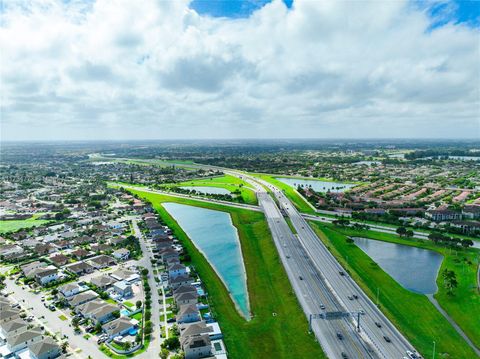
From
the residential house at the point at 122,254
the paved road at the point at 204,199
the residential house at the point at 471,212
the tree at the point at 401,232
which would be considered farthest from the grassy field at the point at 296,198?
the residential house at the point at 122,254

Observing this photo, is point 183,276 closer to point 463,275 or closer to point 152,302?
point 152,302

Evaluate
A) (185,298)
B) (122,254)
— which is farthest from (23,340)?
(122,254)

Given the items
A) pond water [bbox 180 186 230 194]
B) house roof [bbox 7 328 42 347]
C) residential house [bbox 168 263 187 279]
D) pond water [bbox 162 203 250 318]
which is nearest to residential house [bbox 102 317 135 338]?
house roof [bbox 7 328 42 347]

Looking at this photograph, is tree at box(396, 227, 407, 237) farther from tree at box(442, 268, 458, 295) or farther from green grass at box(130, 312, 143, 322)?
green grass at box(130, 312, 143, 322)

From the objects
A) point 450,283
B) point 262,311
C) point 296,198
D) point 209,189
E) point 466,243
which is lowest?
point 262,311

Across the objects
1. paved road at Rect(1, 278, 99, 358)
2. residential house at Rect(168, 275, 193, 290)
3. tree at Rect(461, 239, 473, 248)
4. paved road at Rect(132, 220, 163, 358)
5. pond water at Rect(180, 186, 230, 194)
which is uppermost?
tree at Rect(461, 239, 473, 248)

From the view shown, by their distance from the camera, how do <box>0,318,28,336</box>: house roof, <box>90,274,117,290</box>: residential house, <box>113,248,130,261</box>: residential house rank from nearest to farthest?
1. <box>0,318,28,336</box>: house roof
2. <box>90,274,117,290</box>: residential house
3. <box>113,248,130,261</box>: residential house

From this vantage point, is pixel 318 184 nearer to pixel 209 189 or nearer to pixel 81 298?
pixel 209 189

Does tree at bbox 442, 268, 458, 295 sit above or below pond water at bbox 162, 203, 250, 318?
above
